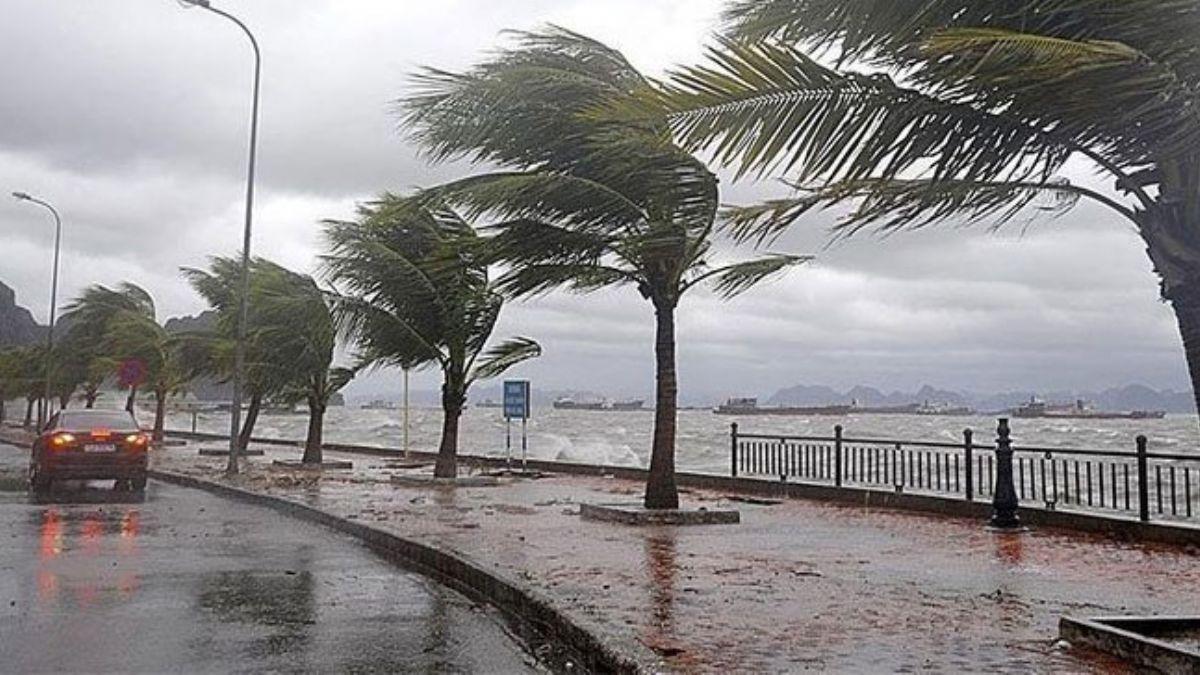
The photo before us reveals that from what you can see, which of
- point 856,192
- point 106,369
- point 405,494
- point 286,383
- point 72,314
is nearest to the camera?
point 856,192

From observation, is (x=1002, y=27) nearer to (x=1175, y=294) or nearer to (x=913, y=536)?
(x=1175, y=294)

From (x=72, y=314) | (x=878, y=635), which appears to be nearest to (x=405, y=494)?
(x=878, y=635)

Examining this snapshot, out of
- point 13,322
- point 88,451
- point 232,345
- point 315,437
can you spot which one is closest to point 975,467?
point 315,437

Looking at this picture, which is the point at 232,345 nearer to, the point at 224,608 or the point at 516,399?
the point at 516,399

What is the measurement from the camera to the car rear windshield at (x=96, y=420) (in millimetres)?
23641

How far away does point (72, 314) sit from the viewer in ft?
163

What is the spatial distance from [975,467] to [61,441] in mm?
16699

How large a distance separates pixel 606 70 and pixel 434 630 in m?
8.75

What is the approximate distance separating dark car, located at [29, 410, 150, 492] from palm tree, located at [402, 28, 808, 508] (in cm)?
1058

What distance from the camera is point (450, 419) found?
2412 centimetres

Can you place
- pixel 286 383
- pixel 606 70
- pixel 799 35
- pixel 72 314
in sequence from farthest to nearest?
pixel 72 314 < pixel 286 383 < pixel 606 70 < pixel 799 35

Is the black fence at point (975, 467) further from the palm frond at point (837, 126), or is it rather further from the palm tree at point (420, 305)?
the palm frond at point (837, 126)

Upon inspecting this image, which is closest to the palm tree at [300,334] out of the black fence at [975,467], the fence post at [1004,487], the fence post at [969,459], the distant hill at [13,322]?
the black fence at [975,467]

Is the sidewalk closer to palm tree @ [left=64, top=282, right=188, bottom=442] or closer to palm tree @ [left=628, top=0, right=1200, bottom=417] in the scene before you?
palm tree @ [left=628, top=0, right=1200, bottom=417]
